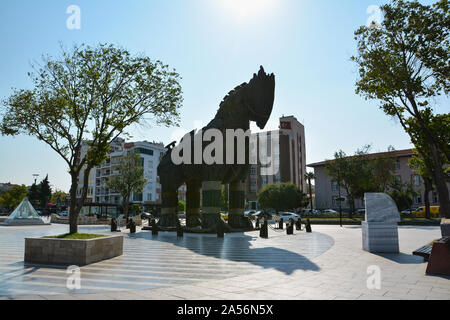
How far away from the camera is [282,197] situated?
53.0 metres

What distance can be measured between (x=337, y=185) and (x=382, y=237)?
5289 cm

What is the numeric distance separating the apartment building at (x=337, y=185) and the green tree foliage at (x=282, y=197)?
26.9ft

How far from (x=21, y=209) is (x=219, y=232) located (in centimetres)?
2463

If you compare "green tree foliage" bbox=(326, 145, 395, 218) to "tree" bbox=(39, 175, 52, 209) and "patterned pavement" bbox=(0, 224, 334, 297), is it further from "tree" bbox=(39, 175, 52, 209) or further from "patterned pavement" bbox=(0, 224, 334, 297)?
"tree" bbox=(39, 175, 52, 209)

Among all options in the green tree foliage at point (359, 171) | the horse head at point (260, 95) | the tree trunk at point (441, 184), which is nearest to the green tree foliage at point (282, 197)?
the green tree foliage at point (359, 171)

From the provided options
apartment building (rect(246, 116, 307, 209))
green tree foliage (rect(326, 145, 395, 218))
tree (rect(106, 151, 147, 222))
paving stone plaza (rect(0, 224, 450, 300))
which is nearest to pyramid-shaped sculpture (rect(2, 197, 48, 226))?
tree (rect(106, 151, 147, 222))

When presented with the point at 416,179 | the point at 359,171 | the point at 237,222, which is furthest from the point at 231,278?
the point at 416,179

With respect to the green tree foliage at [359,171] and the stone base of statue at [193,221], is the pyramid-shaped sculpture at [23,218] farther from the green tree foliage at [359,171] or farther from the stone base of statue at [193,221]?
the green tree foliage at [359,171]

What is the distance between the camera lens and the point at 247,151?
54.4 feet

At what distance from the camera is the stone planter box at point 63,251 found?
778cm

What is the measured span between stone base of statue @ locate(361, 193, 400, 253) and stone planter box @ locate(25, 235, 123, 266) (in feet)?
27.6

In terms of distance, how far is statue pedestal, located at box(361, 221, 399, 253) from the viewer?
9.80 metres
